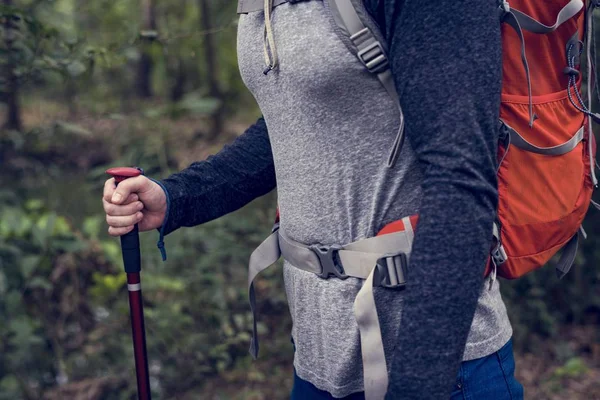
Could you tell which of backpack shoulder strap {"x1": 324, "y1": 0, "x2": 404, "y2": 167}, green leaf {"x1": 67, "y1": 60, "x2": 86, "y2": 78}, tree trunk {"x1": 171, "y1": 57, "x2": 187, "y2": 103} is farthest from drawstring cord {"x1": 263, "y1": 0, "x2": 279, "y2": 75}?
tree trunk {"x1": 171, "y1": 57, "x2": 187, "y2": 103}

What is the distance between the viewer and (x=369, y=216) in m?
1.31

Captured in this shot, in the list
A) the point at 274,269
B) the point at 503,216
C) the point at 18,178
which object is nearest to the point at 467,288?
the point at 503,216

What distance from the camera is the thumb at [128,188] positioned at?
153 centimetres

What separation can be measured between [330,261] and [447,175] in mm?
358

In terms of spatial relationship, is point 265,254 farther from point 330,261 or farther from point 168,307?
point 168,307

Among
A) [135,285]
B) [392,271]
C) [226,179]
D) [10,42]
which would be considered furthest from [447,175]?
[10,42]

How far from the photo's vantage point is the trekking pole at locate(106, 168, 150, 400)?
5.18 ft

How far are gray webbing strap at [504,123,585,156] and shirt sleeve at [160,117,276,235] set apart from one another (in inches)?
27.0

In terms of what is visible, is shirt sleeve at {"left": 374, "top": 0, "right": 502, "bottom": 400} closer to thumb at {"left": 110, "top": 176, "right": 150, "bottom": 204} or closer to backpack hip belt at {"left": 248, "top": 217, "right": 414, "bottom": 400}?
backpack hip belt at {"left": 248, "top": 217, "right": 414, "bottom": 400}

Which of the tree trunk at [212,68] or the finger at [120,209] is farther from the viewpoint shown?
the tree trunk at [212,68]

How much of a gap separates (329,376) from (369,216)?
354mm

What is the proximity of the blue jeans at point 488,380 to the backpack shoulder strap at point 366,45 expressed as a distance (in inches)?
18.3

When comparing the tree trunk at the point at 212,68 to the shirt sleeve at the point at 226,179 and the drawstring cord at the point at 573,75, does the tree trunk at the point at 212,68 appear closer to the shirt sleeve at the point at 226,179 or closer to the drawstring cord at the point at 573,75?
the shirt sleeve at the point at 226,179

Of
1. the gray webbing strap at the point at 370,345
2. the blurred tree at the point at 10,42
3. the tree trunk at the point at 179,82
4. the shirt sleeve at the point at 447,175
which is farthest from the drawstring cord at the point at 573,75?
the tree trunk at the point at 179,82
